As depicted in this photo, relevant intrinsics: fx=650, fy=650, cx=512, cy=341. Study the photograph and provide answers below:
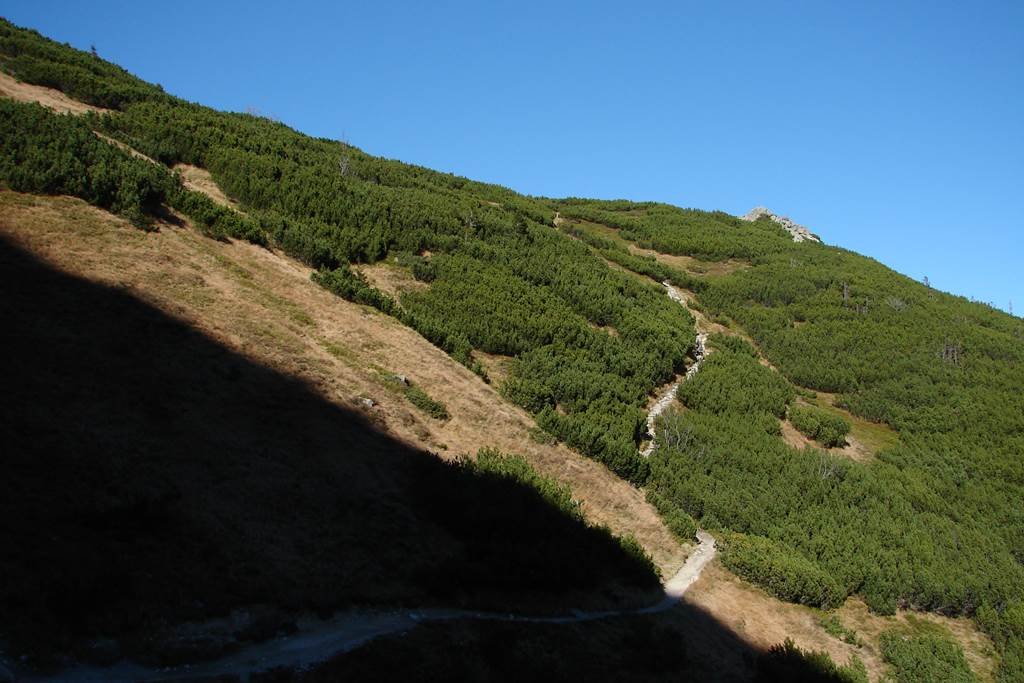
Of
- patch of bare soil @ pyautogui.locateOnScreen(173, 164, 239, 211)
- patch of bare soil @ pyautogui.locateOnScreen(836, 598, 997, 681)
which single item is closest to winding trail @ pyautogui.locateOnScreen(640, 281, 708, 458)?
patch of bare soil @ pyautogui.locateOnScreen(836, 598, 997, 681)

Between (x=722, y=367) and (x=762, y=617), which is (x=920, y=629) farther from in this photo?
(x=722, y=367)

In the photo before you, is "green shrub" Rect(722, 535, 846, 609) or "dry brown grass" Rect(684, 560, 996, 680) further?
"green shrub" Rect(722, 535, 846, 609)

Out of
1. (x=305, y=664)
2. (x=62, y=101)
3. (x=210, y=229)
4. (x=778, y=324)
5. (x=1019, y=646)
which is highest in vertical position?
(x=778, y=324)

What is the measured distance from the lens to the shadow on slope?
26.6ft

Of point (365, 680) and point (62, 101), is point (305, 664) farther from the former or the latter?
point (62, 101)

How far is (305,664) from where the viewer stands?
329 inches

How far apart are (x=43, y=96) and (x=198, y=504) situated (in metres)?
24.1

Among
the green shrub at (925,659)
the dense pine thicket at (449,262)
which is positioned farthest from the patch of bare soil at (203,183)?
the green shrub at (925,659)

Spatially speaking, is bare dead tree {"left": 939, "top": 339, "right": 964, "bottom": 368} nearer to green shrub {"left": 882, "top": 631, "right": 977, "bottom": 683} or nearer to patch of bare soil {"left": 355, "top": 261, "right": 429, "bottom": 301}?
green shrub {"left": 882, "top": 631, "right": 977, "bottom": 683}

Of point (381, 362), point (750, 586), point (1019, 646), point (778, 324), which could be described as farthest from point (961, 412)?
point (381, 362)

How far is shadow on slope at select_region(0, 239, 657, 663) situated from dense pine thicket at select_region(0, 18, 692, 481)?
245 inches

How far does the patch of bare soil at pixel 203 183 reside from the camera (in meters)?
23.4

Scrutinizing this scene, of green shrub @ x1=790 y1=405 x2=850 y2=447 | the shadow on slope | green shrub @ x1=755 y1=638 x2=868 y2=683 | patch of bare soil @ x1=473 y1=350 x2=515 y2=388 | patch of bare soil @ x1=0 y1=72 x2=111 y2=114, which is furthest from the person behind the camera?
green shrub @ x1=790 y1=405 x2=850 y2=447

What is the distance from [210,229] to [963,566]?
82.4 feet
